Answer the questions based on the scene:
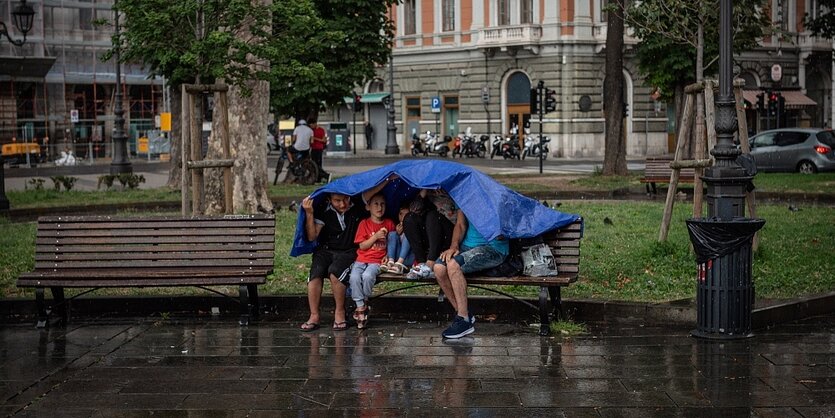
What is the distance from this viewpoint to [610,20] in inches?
1211

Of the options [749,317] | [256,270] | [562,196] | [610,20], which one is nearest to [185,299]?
[256,270]

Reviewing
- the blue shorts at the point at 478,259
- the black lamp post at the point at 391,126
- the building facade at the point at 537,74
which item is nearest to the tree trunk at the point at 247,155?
the blue shorts at the point at 478,259

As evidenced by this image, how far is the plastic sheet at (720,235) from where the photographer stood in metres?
9.38

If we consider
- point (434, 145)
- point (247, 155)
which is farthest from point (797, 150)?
point (434, 145)

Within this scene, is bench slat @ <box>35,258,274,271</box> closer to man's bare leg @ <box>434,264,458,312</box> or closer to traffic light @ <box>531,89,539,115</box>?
man's bare leg @ <box>434,264,458,312</box>

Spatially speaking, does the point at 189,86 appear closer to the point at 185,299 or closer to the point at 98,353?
the point at 185,299

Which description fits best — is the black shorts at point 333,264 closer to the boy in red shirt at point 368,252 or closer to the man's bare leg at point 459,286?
the boy in red shirt at point 368,252

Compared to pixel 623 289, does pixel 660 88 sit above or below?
above

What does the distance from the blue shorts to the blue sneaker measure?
1.31 ft

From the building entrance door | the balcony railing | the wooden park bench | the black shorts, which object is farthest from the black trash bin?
the building entrance door

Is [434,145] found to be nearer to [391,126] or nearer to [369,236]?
[391,126]

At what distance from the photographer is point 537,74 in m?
52.8

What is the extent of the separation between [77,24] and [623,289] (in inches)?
1854

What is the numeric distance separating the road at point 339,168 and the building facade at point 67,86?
8.10ft
